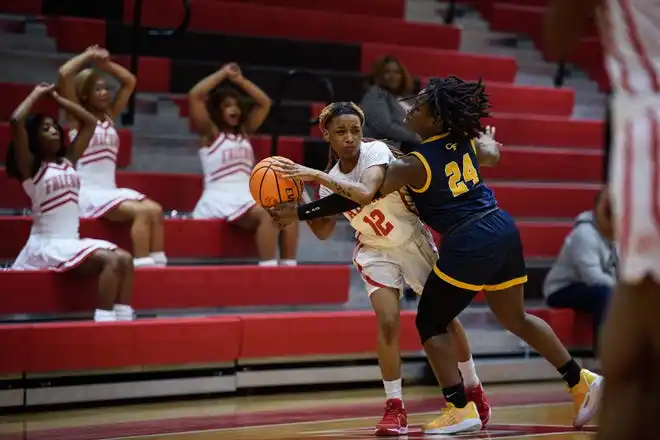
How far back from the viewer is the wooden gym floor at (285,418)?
415 centimetres

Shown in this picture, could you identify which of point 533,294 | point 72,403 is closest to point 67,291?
point 72,403

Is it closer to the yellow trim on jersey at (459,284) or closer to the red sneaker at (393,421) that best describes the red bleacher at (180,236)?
the red sneaker at (393,421)

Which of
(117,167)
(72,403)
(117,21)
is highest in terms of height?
(117,21)

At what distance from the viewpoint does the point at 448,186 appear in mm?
4008

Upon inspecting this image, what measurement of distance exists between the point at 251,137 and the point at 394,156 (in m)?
2.61

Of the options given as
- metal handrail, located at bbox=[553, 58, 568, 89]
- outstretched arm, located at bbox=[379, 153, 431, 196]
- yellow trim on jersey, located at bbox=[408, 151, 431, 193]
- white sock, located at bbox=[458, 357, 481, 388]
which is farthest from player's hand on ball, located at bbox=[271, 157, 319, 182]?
metal handrail, located at bbox=[553, 58, 568, 89]

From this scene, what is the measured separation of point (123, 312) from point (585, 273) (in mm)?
2664

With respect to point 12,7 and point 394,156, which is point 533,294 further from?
point 12,7

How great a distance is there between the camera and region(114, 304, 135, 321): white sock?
520 cm

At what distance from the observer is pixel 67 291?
17.3 feet

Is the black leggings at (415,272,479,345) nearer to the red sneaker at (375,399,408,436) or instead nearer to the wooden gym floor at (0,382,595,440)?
the red sneaker at (375,399,408,436)

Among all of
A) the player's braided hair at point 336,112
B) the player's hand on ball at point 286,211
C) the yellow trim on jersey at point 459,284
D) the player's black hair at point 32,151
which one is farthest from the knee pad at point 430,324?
the player's black hair at point 32,151

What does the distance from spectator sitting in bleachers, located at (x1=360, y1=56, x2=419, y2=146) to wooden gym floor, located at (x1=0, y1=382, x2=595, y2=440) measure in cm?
153

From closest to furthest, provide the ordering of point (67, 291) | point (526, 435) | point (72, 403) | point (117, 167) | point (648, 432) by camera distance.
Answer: point (648, 432) < point (526, 435) < point (72, 403) < point (67, 291) < point (117, 167)
